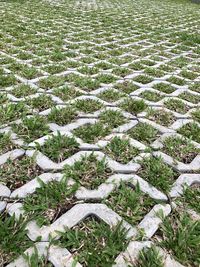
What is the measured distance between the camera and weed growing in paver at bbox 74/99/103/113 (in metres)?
Result: 3.15

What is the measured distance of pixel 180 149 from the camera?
2570 millimetres

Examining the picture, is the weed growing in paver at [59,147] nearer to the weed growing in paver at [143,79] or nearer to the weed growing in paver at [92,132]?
the weed growing in paver at [92,132]

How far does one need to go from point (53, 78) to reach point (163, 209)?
2480 mm

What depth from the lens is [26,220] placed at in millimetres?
1786

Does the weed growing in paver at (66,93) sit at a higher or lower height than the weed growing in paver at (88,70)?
higher

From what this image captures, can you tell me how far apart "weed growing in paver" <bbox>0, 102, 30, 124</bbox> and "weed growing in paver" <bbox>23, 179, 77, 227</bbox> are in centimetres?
101

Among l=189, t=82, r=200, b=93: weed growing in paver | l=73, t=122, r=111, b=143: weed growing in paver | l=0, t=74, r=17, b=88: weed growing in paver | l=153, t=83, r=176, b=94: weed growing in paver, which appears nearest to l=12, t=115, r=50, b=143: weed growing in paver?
l=73, t=122, r=111, b=143: weed growing in paver

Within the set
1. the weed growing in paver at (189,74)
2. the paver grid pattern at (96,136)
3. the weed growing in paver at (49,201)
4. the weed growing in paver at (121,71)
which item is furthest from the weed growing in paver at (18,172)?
the weed growing in paver at (189,74)

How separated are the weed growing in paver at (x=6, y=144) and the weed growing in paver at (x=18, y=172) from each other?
17 centimetres

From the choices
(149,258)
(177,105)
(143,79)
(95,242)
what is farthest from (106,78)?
(149,258)

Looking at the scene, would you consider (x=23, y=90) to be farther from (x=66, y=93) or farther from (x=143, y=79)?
(x=143, y=79)

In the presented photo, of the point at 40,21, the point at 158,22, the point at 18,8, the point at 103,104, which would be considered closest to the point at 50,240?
the point at 103,104

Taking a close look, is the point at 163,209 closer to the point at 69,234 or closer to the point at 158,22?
the point at 69,234

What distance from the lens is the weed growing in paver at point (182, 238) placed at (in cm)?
164
